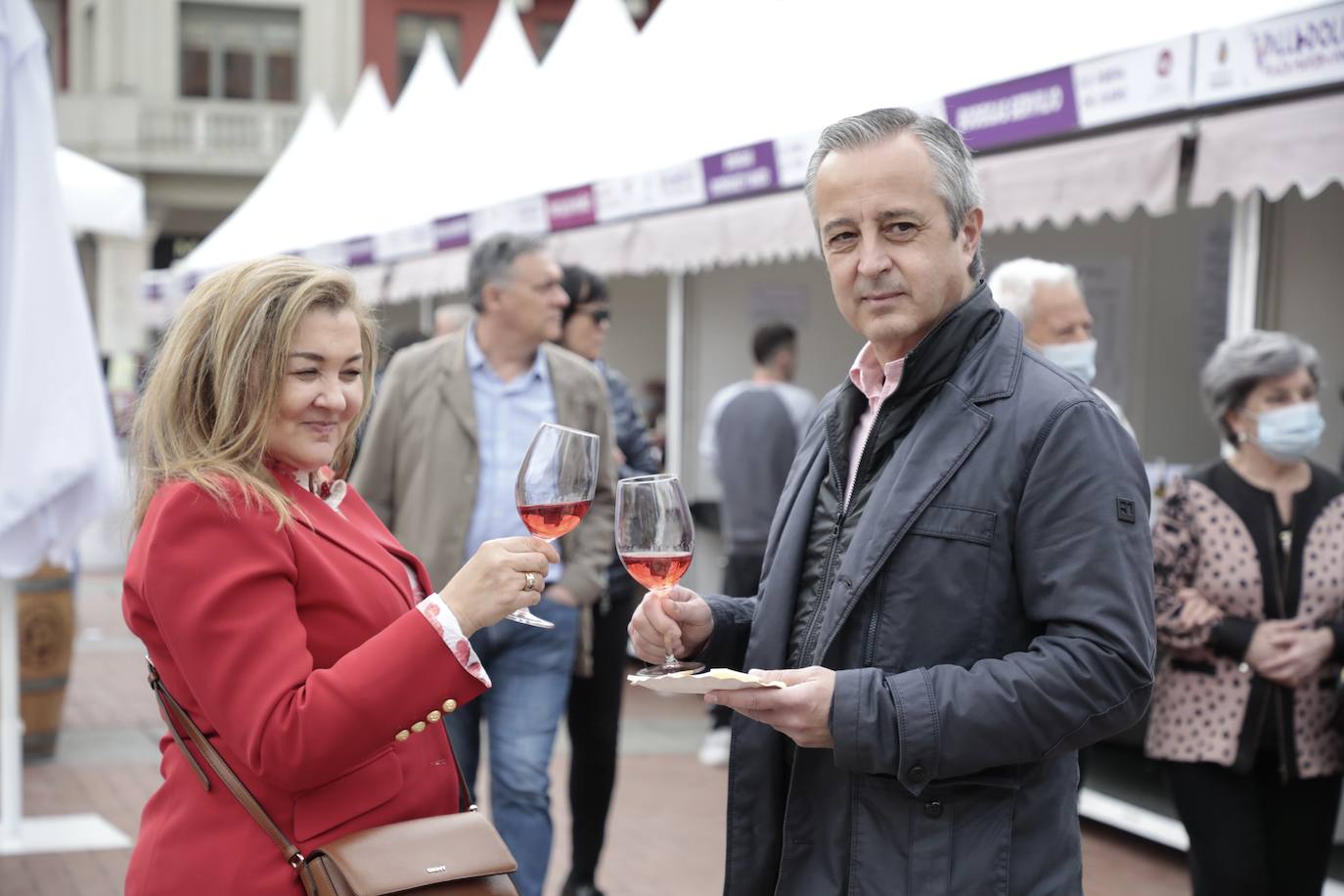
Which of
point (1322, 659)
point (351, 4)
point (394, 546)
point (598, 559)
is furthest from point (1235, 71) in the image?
point (351, 4)

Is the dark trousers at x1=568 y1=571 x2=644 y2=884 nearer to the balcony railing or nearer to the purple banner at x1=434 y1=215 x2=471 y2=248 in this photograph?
the purple banner at x1=434 y1=215 x2=471 y2=248

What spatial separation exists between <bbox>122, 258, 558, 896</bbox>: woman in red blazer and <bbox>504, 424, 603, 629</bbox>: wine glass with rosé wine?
0.58 ft

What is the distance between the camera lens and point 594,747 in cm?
488

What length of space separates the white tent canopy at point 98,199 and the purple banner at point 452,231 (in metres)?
1.94

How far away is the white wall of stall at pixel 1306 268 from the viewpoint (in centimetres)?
559

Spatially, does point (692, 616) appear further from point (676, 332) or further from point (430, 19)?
point (430, 19)

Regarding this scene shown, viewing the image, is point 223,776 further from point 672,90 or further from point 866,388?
point 672,90

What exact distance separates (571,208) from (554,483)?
6.06m

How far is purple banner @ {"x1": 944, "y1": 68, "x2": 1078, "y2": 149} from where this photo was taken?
4992 millimetres

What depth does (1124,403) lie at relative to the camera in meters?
8.19

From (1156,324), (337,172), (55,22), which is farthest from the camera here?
(55,22)

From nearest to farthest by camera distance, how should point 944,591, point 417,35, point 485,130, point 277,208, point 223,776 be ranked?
1. point 944,591
2. point 223,776
3. point 485,130
4. point 277,208
5. point 417,35

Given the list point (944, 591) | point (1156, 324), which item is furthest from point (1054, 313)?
point (1156, 324)

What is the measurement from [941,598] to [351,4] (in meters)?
31.8
